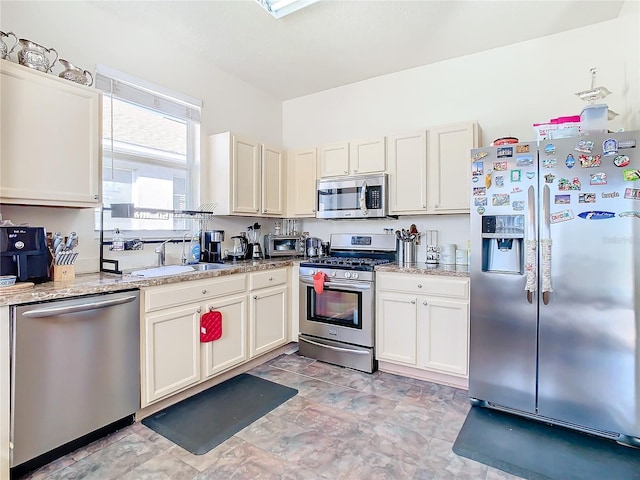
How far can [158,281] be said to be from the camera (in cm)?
216

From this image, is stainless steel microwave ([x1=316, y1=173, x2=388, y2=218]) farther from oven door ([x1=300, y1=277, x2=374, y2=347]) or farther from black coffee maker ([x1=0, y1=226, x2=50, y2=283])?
black coffee maker ([x1=0, y1=226, x2=50, y2=283])

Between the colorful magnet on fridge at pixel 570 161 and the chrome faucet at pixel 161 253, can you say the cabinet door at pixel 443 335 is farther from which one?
the chrome faucet at pixel 161 253

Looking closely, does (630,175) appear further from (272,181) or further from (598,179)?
(272,181)

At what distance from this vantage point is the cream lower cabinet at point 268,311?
292cm

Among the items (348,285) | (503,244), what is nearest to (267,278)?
(348,285)

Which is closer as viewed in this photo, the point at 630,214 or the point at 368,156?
the point at 630,214

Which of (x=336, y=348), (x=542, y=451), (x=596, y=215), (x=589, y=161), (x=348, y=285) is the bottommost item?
(x=542, y=451)

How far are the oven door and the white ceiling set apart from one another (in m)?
2.09

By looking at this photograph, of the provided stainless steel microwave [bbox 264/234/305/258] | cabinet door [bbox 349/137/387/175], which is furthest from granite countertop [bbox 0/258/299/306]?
cabinet door [bbox 349/137/387/175]

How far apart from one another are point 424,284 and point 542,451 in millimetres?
1233

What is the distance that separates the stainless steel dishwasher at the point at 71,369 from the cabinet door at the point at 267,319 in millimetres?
1013

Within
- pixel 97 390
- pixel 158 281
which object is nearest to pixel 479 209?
pixel 158 281

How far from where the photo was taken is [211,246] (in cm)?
322

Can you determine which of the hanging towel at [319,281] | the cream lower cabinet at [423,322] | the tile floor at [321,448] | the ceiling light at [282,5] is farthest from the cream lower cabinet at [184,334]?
the ceiling light at [282,5]
